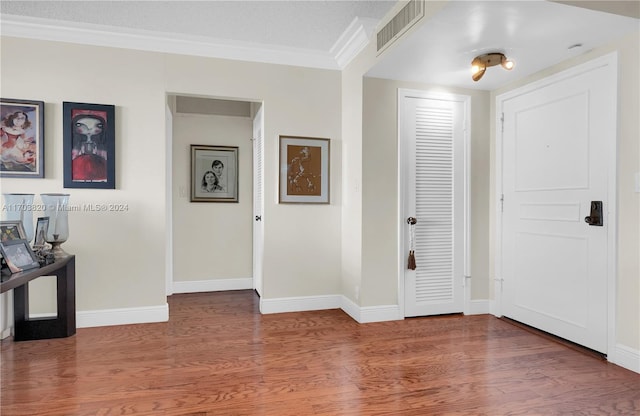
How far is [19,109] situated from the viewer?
3.08 meters

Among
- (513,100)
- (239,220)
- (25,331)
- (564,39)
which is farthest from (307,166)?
(25,331)

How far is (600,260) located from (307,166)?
2.51m

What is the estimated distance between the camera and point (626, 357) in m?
2.47

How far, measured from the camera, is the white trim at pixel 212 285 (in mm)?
4613

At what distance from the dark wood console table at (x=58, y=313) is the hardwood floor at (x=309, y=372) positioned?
0.08m

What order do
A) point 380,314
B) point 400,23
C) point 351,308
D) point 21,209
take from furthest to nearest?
point 351,308 < point 380,314 < point 21,209 < point 400,23

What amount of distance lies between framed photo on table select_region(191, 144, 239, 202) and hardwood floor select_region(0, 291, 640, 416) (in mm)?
1779

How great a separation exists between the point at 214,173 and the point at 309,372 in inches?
119

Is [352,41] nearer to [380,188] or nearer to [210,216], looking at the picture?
[380,188]

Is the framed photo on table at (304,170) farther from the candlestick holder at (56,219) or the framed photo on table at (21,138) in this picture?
the framed photo on table at (21,138)

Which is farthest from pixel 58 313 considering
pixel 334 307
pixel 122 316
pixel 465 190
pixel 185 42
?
pixel 465 190

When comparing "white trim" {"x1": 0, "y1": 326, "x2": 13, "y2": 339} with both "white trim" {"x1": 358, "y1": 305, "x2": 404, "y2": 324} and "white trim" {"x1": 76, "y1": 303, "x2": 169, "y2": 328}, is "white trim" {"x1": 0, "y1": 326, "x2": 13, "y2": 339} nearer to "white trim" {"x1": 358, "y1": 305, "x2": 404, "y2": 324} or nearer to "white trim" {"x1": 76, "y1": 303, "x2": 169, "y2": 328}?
"white trim" {"x1": 76, "y1": 303, "x2": 169, "y2": 328}

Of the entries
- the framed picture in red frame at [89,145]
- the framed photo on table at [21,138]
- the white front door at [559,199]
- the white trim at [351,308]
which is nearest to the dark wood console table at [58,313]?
the framed picture in red frame at [89,145]

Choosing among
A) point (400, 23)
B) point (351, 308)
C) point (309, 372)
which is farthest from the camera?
point (351, 308)
